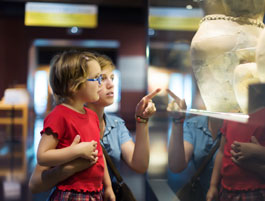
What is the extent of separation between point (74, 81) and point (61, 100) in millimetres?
82

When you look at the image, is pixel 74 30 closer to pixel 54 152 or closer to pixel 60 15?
pixel 60 15

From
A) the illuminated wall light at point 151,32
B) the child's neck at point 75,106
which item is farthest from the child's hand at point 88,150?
the illuminated wall light at point 151,32

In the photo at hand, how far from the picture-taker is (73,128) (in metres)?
0.94

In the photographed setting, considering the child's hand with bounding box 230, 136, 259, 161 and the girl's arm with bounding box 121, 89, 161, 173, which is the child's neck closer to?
the girl's arm with bounding box 121, 89, 161, 173

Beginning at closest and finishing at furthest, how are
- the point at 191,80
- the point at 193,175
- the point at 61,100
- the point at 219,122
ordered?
the point at 219,122 → the point at 61,100 → the point at 193,175 → the point at 191,80

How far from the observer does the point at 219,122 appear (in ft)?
2.91

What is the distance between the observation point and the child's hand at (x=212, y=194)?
894 mm

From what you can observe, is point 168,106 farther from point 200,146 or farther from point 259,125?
point 259,125

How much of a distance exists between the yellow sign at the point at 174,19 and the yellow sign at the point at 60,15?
1.27ft

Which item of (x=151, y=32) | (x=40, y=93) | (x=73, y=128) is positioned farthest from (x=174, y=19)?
(x=73, y=128)

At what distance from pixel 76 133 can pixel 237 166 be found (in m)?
0.49

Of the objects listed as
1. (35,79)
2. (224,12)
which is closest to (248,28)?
(224,12)

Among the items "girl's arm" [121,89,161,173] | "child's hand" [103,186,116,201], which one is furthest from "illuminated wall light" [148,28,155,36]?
"child's hand" [103,186,116,201]

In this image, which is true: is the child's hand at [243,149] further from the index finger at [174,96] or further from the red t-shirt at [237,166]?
the index finger at [174,96]
